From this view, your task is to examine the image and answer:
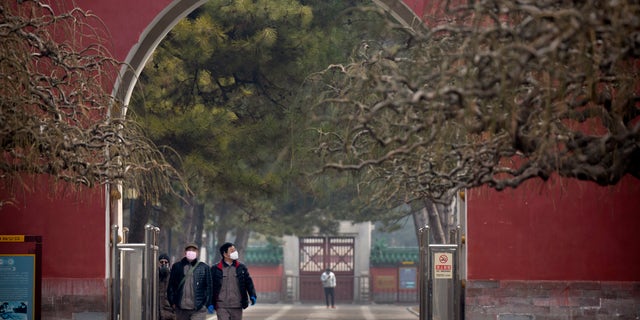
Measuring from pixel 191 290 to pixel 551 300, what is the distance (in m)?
4.89

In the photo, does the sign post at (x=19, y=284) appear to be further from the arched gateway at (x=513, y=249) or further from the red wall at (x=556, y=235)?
the red wall at (x=556, y=235)

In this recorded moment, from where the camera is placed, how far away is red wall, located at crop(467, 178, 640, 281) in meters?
17.8

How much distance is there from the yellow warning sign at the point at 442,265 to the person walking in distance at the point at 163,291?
361 centimetres

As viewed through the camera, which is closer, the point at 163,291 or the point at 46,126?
the point at 46,126

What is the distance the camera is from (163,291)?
17.7 metres

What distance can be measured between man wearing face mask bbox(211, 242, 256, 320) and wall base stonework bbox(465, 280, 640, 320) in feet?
10.5

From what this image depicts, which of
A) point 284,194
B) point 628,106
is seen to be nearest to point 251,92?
point 284,194

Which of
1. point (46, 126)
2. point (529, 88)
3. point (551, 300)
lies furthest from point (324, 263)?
point (529, 88)

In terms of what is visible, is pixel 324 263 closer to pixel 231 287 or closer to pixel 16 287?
pixel 231 287

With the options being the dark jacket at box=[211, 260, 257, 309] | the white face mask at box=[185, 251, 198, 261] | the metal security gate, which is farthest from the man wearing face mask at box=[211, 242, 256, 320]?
the metal security gate

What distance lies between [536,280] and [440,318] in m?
1.86

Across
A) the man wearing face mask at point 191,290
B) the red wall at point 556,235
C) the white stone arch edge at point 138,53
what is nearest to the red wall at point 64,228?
the white stone arch edge at point 138,53

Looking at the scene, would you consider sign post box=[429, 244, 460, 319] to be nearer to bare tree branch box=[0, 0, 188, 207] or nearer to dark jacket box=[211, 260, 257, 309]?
dark jacket box=[211, 260, 257, 309]

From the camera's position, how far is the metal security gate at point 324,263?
51.2 m
